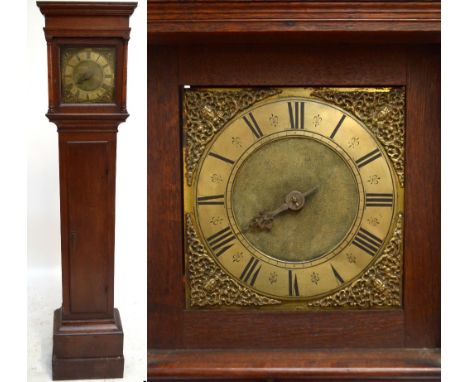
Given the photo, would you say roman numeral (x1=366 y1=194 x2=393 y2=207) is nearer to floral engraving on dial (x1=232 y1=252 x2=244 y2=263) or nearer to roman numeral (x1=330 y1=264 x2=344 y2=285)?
roman numeral (x1=330 y1=264 x2=344 y2=285)

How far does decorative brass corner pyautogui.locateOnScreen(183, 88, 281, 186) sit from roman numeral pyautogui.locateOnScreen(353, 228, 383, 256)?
463 mm

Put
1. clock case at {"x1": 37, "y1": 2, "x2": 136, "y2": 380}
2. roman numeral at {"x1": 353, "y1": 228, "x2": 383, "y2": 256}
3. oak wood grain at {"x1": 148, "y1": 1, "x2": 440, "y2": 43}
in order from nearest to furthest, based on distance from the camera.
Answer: oak wood grain at {"x1": 148, "y1": 1, "x2": 440, "y2": 43}, clock case at {"x1": 37, "y1": 2, "x2": 136, "y2": 380}, roman numeral at {"x1": 353, "y1": 228, "x2": 383, "y2": 256}

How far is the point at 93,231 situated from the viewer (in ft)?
7.16

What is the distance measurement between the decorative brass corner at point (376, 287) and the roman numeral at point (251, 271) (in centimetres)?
18

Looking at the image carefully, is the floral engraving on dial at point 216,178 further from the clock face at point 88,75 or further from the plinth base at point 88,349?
the plinth base at point 88,349

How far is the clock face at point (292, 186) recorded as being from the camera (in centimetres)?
212

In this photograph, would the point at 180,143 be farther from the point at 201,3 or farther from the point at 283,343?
the point at 283,343

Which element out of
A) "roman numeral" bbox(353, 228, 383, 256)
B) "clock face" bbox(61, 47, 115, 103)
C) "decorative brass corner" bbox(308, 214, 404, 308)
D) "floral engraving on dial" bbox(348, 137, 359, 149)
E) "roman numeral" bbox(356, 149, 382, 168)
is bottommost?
"decorative brass corner" bbox(308, 214, 404, 308)

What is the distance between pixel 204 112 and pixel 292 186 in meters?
0.32

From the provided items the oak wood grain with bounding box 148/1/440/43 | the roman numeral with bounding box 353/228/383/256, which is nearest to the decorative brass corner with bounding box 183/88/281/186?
the oak wood grain with bounding box 148/1/440/43

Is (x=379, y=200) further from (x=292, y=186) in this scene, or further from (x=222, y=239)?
(x=222, y=239)

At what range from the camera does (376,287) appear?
216 centimetres

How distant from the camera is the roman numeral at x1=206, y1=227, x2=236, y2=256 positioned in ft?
6.98

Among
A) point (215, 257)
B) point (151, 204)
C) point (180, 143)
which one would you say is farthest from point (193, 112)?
point (215, 257)
